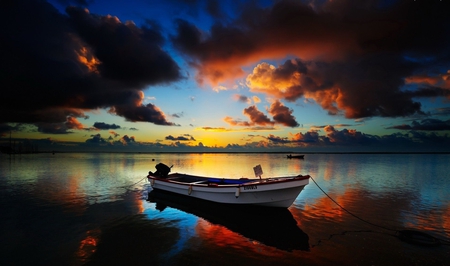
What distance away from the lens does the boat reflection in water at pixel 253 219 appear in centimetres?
1248

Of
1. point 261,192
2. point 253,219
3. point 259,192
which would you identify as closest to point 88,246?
point 253,219

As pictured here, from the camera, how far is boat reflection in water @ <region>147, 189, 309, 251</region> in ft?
40.9

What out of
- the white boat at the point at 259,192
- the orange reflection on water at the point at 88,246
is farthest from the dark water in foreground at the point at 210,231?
the white boat at the point at 259,192

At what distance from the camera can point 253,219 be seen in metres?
16.1

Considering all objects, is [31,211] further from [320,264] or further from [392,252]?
[392,252]

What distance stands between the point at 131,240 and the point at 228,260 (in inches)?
214

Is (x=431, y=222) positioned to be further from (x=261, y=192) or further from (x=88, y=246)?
(x=88, y=246)

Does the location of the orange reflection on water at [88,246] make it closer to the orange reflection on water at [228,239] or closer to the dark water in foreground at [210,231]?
the dark water in foreground at [210,231]

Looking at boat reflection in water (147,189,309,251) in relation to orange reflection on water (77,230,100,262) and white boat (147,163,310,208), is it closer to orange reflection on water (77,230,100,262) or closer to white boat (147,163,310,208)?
white boat (147,163,310,208)

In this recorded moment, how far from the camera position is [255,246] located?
1162cm

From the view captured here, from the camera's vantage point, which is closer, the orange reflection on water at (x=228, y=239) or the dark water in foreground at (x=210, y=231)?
the dark water in foreground at (x=210, y=231)

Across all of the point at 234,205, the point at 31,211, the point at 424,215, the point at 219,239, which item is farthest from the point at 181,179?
the point at 424,215

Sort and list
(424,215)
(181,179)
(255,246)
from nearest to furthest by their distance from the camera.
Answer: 1. (255,246)
2. (424,215)
3. (181,179)

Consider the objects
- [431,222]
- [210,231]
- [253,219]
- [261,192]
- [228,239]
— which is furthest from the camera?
[261,192]
